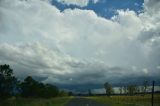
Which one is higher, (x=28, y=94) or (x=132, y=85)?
(x=132, y=85)

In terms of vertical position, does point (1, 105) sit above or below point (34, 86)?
below

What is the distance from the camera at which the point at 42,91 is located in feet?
413

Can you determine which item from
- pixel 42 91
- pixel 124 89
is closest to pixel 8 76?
pixel 42 91

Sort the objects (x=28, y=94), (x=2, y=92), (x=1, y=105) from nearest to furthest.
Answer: (x=1, y=105)
(x=2, y=92)
(x=28, y=94)

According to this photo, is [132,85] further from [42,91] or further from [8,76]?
[8,76]

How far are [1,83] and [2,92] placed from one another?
186 centimetres

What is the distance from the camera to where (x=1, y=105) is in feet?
132

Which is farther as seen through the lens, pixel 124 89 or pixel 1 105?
pixel 124 89

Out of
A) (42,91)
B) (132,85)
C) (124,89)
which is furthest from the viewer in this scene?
(124,89)

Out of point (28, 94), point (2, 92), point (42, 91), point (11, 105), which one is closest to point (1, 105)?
point (11, 105)

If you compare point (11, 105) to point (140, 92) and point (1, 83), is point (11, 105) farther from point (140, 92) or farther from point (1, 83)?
point (140, 92)

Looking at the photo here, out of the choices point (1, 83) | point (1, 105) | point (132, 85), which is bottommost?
point (1, 105)

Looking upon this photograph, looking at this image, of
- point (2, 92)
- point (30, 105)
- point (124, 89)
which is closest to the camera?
point (30, 105)

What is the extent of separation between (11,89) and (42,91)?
63.6 meters
